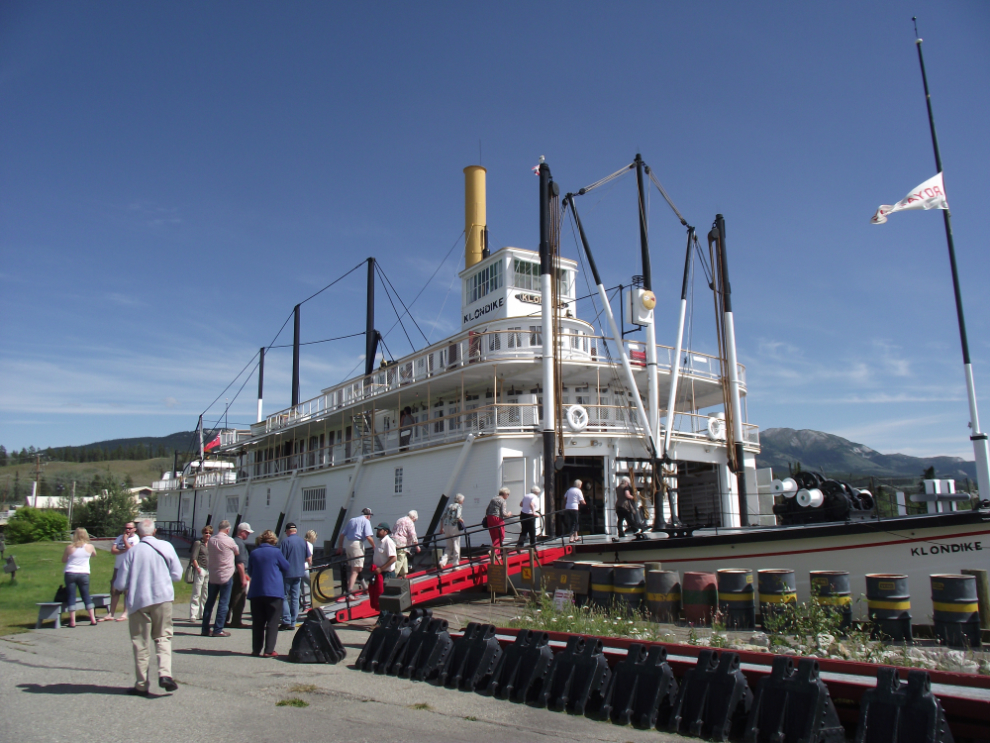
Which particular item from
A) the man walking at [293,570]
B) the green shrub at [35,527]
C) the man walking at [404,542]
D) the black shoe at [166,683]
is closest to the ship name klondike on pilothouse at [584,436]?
the man walking at [404,542]

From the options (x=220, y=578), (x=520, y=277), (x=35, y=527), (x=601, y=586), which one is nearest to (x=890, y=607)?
(x=601, y=586)

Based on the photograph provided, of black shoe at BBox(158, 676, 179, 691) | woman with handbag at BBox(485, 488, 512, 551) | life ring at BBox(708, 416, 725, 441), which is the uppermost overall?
life ring at BBox(708, 416, 725, 441)

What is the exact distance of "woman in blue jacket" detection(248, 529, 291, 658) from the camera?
27.1 ft

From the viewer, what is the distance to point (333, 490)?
2583 cm

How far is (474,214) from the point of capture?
2809cm

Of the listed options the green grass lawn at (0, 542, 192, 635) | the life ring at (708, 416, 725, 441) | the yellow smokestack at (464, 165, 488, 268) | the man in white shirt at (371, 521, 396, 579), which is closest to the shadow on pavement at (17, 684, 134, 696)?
the green grass lawn at (0, 542, 192, 635)

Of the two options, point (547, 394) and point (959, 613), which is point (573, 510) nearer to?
point (547, 394)

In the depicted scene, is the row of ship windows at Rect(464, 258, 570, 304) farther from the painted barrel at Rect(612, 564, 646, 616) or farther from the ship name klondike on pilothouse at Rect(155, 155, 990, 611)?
the painted barrel at Rect(612, 564, 646, 616)

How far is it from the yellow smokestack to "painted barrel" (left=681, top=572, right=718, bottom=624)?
18.5 m

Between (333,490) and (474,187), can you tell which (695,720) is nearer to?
(333,490)

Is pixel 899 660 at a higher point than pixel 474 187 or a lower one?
lower

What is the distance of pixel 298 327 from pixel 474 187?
20042mm

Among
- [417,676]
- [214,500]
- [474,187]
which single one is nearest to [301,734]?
[417,676]

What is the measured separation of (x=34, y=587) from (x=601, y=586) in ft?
40.5
